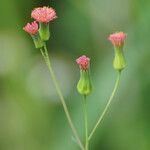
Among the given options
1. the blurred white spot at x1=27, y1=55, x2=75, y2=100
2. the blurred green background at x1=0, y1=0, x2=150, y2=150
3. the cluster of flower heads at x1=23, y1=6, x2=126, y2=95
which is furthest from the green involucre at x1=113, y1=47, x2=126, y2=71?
the blurred white spot at x1=27, y1=55, x2=75, y2=100

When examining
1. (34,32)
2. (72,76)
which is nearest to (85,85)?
(34,32)

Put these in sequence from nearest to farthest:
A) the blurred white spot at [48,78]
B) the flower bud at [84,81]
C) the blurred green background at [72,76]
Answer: the flower bud at [84,81]
the blurred green background at [72,76]
the blurred white spot at [48,78]

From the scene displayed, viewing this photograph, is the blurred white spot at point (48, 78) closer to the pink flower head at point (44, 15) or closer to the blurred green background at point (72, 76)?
the blurred green background at point (72, 76)

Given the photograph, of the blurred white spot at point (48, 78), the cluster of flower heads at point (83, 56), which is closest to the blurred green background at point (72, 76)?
the blurred white spot at point (48, 78)

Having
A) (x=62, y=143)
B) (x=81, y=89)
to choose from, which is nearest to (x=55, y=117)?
(x=62, y=143)

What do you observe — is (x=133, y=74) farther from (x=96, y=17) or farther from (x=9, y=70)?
(x=9, y=70)

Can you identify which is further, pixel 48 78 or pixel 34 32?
pixel 48 78

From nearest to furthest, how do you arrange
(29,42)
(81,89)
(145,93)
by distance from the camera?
(81,89) → (145,93) → (29,42)

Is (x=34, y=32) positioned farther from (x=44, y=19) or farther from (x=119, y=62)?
(x=119, y=62)

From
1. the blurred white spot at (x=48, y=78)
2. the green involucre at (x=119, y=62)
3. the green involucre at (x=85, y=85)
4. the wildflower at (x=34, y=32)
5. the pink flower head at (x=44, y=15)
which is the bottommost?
the blurred white spot at (x=48, y=78)
